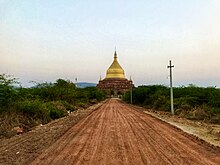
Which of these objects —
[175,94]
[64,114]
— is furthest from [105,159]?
[175,94]

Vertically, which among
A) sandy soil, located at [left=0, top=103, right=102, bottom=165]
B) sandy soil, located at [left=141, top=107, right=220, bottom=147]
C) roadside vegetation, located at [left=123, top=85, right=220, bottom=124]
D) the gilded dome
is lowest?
sandy soil, located at [left=0, top=103, right=102, bottom=165]

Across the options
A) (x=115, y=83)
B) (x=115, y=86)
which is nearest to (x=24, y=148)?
(x=115, y=83)

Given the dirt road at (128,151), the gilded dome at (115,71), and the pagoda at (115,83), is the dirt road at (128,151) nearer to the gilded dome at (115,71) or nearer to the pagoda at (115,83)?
the pagoda at (115,83)

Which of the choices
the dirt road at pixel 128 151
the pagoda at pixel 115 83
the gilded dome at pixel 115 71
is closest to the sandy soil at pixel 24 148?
the dirt road at pixel 128 151

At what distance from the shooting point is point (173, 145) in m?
10.7

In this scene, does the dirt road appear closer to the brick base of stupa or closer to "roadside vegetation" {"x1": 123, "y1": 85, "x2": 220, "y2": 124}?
"roadside vegetation" {"x1": 123, "y1": 85, "x2": 220, "y2": 124}

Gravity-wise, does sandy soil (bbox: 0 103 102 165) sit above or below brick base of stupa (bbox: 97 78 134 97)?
below

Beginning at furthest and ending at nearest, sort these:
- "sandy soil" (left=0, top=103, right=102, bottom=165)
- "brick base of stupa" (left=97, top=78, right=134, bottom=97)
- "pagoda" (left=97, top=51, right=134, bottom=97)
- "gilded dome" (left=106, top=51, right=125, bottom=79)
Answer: "gilded dome" (left=106, top=51, right=125, bottom=79), "pagoda" (left=97, top=51, right=134, bottom=97), "brick base of stupa" (left=97, top=78, right=134, bottom=97), "sandy soil" (left=0, top=103, right=102, bottom=165)

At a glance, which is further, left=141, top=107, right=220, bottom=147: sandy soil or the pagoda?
the pagoda

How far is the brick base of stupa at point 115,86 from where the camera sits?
121 m

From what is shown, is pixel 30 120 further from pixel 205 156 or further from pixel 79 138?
pixel 205 156

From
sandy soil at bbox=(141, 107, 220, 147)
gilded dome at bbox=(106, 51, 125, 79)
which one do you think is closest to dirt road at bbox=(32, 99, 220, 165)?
sandy soil at bbox=(141, 107, 220, 147)

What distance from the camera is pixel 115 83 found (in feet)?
398

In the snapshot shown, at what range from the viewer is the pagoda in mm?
121550
